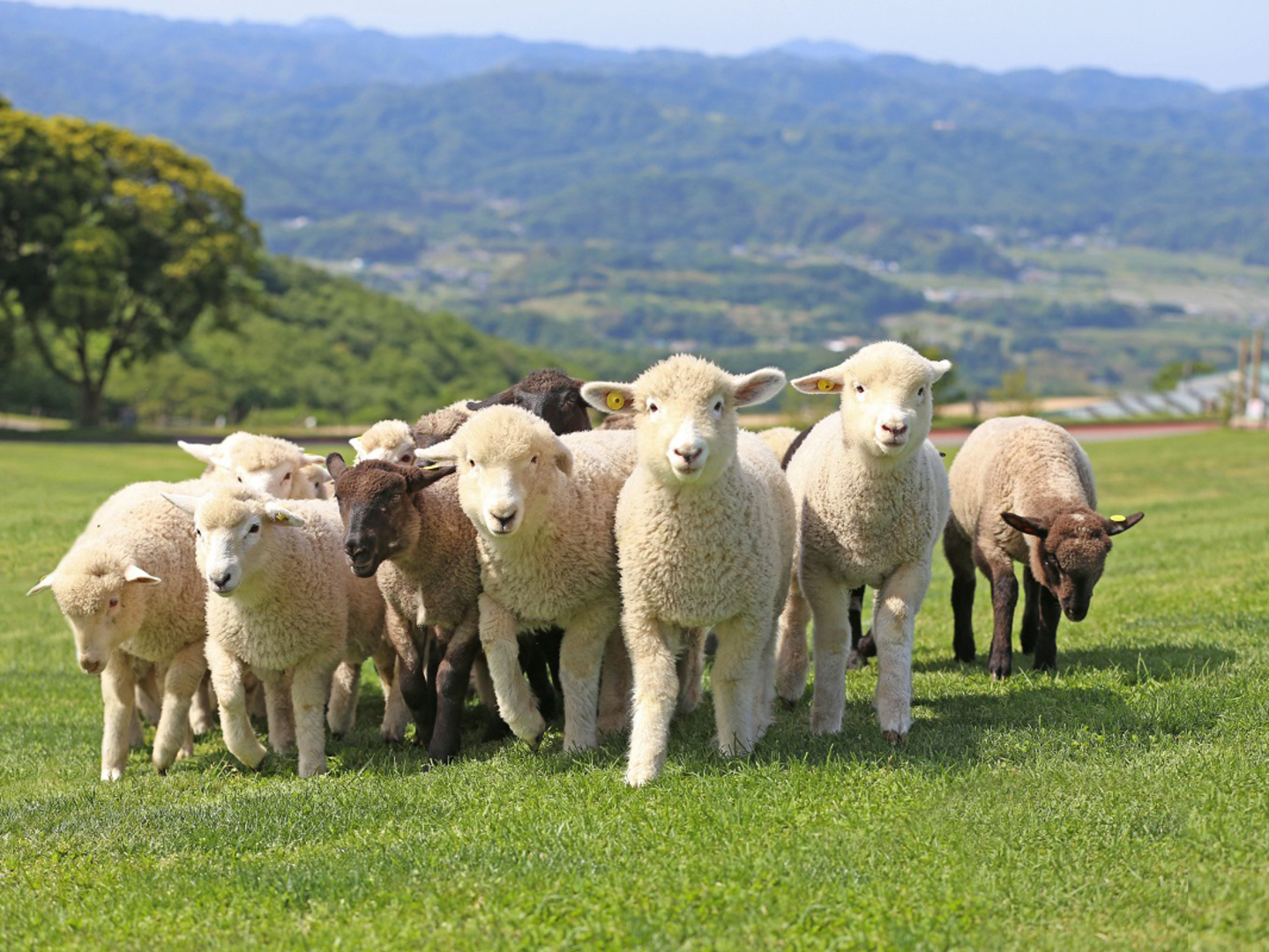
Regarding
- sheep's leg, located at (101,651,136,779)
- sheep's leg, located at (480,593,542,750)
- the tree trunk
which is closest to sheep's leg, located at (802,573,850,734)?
sheep's leg, located at (480,593,542,750)

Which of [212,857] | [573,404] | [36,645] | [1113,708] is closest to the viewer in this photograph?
[212,857]

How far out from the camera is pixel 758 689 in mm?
8477

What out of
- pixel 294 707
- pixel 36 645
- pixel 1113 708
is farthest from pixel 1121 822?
pixel 36 645

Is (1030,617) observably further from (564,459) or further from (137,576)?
(137,576)

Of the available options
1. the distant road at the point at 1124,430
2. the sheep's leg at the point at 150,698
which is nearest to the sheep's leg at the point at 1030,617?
the sheep's leg at the point at 150,698

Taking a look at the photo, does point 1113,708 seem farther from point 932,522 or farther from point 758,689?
point 758,689

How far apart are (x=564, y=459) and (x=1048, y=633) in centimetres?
418

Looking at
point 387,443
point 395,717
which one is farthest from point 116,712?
point 387,443

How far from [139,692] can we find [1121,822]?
8.05m

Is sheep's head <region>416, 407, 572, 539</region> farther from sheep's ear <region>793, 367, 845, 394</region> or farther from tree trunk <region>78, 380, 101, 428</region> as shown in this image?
tree trunk <region>78, 380, 101, 428</region>

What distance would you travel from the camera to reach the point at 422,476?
8461 mm

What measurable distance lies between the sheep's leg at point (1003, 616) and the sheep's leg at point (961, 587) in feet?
2.25

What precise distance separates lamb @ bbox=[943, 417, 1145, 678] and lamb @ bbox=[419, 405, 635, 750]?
10.6ft

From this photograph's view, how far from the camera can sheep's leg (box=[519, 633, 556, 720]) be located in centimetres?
934
